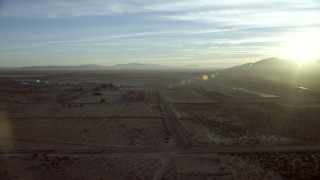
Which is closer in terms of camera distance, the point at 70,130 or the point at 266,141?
the point at 266,141

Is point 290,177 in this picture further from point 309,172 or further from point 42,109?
point 42,109

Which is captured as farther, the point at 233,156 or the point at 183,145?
the point at 183,145

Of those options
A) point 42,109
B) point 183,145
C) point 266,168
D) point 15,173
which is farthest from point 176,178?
point 42,109

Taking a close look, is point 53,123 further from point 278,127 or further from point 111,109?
point 278,127

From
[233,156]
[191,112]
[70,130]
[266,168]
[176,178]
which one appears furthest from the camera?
[191,112]

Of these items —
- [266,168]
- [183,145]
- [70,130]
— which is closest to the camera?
[266,168]

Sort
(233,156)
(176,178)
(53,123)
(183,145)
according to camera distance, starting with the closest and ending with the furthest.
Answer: (176,178) < (233,156) < (183,145) < (53,123)

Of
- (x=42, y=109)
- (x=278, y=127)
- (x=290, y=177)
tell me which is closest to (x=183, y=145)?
(x=290, y=177)

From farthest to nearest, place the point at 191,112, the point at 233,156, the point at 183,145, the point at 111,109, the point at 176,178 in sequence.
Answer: the point at 111,109, the point at 191,112, the point at 183,145, the point at 233,156, the point at 176,178
